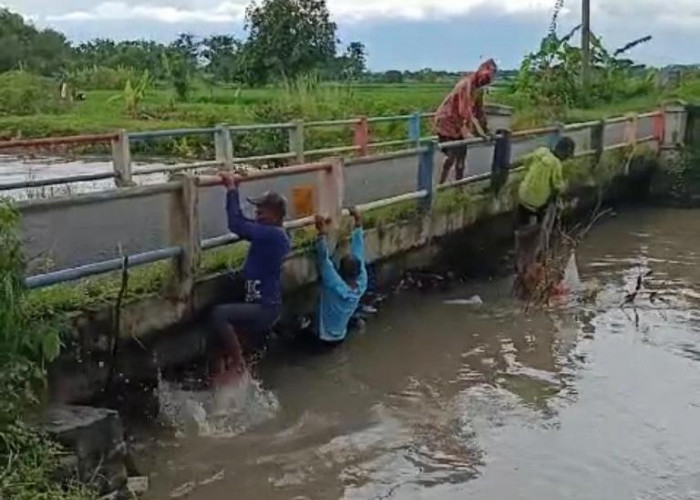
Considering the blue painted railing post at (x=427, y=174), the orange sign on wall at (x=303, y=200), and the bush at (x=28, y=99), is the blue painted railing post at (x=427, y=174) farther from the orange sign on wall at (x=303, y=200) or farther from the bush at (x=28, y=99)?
the bush at (x=28, y=99)

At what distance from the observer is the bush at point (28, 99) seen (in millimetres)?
34875

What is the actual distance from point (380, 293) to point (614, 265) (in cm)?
441

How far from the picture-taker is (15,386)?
5.20m

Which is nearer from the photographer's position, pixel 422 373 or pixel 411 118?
pixel 422 373

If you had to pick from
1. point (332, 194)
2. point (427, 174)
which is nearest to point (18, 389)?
point (332, 194)

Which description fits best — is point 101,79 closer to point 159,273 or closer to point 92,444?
point 159,273

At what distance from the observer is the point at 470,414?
7977 millimetres

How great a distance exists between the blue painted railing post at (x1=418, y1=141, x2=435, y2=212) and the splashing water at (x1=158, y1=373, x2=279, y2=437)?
4.06m

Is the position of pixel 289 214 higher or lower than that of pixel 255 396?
higher

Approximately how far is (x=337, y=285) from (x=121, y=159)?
3.31 m

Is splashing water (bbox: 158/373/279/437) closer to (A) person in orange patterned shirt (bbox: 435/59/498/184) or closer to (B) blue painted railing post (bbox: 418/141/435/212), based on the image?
(B) blue painted railing post (bbox: 418/141/435/212)

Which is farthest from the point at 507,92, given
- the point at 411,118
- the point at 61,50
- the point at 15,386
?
the point at 61,50

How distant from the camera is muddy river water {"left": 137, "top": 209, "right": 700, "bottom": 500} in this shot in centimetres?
662

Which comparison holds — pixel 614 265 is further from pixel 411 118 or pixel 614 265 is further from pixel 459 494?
pixel 459 494
